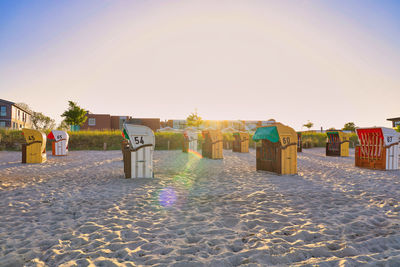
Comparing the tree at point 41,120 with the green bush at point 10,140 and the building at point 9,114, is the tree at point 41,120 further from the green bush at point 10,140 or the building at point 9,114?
the green bush at point 10,140

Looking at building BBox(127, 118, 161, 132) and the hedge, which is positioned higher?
building BBox(127, 118, 161, 132)

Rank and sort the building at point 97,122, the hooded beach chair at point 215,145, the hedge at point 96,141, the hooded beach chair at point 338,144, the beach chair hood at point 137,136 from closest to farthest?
the beach chair hood at point 137,136 → the hooded beach chair at point 215,145 → the hooded beach chair at point 338,144 → the hedge at point 96,141 → the building at point 97,122

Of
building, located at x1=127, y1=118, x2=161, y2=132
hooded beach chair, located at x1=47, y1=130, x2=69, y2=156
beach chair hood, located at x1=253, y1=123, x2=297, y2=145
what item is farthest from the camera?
building, located at x1=127, y1=118, x2=161, y2=132

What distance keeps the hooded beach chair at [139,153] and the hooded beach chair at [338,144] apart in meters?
14.0

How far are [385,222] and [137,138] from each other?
6.51m

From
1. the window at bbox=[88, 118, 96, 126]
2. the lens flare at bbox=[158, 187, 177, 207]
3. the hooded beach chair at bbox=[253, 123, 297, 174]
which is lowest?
the lens flare at bbox=[158, 187, 177, 207]

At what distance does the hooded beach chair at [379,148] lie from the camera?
9.22m

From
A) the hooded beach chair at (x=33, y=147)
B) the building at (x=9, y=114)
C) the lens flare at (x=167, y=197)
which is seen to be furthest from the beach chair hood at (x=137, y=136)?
the building at (x=9, y=114)

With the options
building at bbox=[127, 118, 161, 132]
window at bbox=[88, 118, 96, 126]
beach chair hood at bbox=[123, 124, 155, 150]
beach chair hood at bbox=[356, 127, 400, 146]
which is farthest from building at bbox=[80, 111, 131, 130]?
beach chair hood at bbox=[356, 127, 400, 146]

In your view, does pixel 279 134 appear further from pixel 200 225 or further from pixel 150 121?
pixel 150 121

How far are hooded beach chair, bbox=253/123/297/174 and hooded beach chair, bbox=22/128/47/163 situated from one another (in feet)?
36.3

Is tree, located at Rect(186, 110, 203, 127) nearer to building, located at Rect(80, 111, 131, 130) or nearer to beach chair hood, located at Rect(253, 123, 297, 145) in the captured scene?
building, located at Rect(80, 111, 131, 130)

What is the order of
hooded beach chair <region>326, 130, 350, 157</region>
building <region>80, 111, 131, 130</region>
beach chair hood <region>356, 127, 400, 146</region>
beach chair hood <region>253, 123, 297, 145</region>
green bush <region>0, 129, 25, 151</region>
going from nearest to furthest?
beach chair hood <region>253, 123, 297, 145</region> < beach chair hood <region>356, 127, 400, 146</region> < hooded beach chair <region>326, 130, 350, 157</region> < green bush <region>0, 129, 25, 151</region> < building <region>80, 111, 131, 130</region>

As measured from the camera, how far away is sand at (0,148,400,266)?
2.60 m
